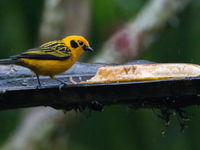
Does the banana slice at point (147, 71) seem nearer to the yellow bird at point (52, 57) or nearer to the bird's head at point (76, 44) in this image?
the yellow bird at point (52, 57)

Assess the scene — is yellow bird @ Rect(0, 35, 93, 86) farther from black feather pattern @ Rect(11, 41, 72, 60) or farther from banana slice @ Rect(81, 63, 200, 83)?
banana slice @ Rect(81, 63, 200, 83)

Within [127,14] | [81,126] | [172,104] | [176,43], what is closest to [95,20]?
[127,14]

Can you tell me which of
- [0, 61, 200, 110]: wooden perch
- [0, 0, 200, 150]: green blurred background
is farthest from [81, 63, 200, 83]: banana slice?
[0, 0, 200, 150]: green blurred background

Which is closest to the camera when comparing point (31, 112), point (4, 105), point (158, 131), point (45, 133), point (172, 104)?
point (4, 105)

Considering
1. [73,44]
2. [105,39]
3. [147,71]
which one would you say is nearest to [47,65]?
[73,44]

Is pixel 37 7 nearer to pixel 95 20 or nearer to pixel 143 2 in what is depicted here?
pixel 95 20

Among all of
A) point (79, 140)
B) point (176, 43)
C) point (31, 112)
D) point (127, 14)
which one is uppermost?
point (127, 14)

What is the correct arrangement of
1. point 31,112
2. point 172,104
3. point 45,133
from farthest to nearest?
point 31,112
point 45,133
point 172,104
